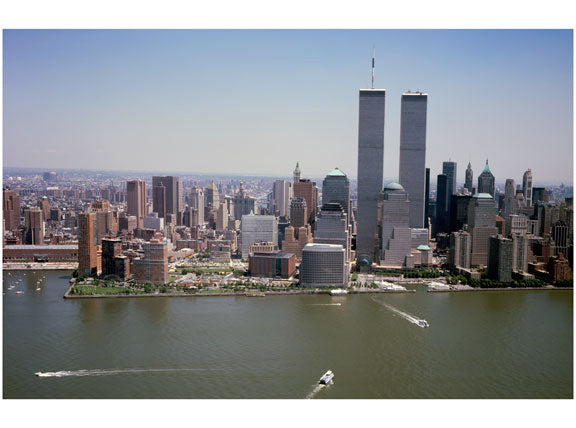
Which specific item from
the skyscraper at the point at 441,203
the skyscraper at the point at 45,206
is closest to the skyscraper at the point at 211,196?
the skyscraper at the point at 45,206

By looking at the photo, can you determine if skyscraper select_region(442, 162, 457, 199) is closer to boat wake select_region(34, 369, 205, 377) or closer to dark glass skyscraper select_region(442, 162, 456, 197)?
dark glass skyscraper select_region(442, 162, 456, 197)

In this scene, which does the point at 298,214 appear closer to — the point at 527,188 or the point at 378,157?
the point at 378,157

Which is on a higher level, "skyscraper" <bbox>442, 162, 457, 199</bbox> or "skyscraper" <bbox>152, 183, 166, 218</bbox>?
"skyscraper" <bbox>442, 162, 457, 199</bbox>

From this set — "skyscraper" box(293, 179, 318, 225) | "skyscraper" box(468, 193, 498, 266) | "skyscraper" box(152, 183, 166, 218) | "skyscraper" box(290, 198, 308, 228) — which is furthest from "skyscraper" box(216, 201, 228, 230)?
"skyscraper" box(468, 193, 498, 266)

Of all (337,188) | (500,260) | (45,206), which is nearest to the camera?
(500,260)

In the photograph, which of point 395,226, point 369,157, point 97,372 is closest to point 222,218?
point 369,157

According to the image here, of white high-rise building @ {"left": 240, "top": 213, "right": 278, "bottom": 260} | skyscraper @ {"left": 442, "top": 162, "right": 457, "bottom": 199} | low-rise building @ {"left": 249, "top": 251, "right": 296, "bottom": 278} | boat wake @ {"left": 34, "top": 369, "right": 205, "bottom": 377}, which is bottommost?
boat wake @ {"left": 34, "top": 369, "right": 205, "bottom": 377}

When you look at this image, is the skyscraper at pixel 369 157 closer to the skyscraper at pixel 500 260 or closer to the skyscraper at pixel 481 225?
the skyscraper at pixel 481 225
